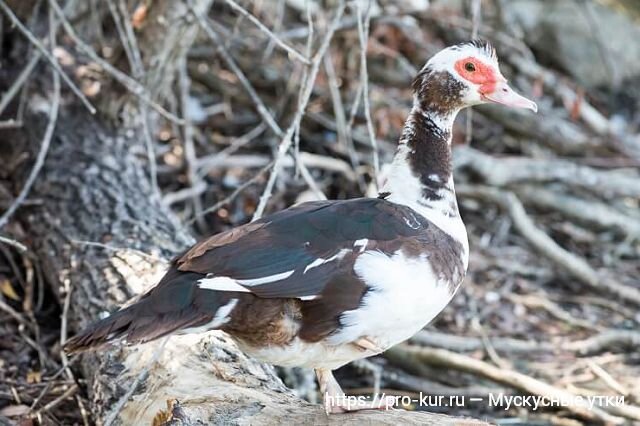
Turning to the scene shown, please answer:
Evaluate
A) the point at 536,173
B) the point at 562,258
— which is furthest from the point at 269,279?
the point at 536,173

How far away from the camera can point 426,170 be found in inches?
122

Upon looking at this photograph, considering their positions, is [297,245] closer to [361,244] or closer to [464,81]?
[361,244]

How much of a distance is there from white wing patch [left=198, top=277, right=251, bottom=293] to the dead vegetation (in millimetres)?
631

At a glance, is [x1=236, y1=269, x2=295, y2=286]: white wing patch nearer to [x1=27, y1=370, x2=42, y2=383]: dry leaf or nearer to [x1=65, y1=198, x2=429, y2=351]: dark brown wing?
[x1=65, y1=198, x2=429, y2=351]: dark brown wing

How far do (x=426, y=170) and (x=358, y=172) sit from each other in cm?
209

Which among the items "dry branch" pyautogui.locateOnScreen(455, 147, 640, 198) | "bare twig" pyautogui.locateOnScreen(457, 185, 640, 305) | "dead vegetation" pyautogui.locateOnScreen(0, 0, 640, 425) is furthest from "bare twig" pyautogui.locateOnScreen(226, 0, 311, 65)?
"dry branch" pyautogui.locateOnScreen(455, 147, 640, 198)

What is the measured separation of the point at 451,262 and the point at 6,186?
2.70 m

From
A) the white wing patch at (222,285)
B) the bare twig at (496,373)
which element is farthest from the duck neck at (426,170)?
the bare twig at (496,373)

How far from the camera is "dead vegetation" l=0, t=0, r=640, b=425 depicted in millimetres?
4078

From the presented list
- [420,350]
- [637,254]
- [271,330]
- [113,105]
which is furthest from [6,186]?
[637,254]

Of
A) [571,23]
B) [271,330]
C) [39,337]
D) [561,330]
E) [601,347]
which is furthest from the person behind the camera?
[571,23]

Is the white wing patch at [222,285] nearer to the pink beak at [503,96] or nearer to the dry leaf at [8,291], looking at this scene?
the pink beak at [503,96]

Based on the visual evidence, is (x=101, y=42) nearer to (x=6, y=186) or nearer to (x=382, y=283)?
(x=6, y=186)

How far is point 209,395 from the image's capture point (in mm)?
2801
